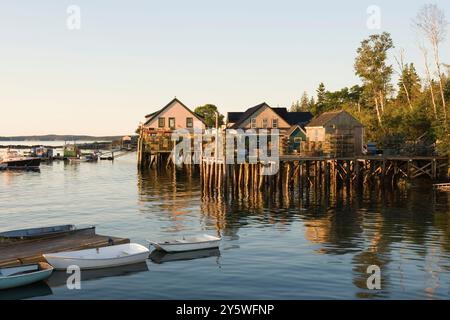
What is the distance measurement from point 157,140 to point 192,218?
47788 millimetres

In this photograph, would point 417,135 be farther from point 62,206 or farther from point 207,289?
point 207,289

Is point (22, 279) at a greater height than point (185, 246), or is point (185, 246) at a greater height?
A: point (185, 246)

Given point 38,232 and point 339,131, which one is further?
point 339,131

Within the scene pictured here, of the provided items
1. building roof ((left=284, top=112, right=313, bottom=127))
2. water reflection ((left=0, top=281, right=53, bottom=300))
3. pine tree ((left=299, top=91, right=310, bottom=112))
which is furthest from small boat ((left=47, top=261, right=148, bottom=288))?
pine tree ((left=299, top=91, right=310, bottom=112))

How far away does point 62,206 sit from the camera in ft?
141

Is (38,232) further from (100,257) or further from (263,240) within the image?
(263,240)

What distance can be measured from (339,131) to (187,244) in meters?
31.9

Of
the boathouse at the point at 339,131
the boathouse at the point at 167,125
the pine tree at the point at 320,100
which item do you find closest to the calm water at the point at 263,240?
the boathouse at the point at 339,131

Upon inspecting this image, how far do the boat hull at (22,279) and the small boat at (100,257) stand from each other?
49.0 inches

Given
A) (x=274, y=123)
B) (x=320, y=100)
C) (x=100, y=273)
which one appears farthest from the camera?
(x=320, y=100)

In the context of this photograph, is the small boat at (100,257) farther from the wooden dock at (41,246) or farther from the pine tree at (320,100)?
the pine tree at (320,100)

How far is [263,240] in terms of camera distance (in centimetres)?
2833

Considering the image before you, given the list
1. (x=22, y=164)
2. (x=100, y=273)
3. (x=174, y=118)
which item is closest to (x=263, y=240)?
(x=100, y=273)
